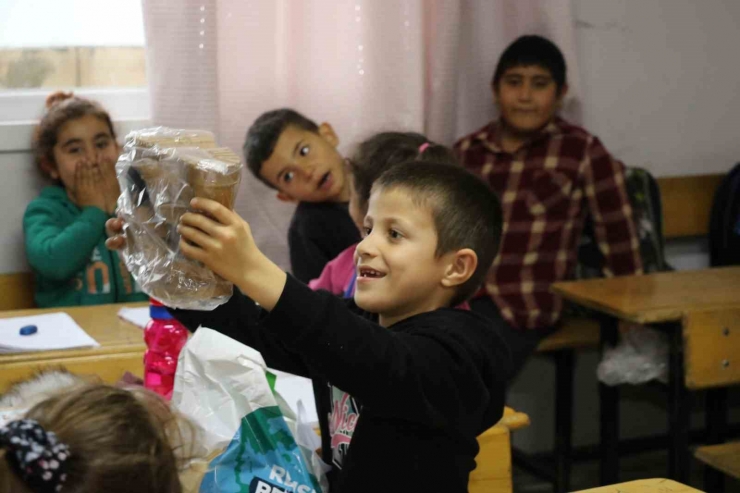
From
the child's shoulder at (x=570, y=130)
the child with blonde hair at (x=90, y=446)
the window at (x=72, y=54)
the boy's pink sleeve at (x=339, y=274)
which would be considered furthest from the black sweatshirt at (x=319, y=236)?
the child with blonde hair at (x=90, y=446)

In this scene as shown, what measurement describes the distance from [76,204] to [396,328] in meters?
1.59

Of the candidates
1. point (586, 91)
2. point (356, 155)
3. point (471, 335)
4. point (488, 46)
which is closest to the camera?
point (471, 335)

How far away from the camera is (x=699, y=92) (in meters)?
3.35

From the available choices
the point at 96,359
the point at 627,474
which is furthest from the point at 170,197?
the point at 627,474

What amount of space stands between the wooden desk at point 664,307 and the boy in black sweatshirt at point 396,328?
1.01 metres

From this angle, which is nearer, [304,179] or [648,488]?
[648,488]

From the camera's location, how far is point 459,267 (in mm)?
1333

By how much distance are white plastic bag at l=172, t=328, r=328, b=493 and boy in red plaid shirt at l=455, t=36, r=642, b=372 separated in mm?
1539

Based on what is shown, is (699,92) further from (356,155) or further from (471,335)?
(471,335)

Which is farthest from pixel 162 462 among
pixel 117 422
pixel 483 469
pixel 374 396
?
pixel 483 469

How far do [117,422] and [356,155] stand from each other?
1.17 m

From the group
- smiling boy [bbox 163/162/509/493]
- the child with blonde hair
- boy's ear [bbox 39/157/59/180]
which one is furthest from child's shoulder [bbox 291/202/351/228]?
the child with blonde hair

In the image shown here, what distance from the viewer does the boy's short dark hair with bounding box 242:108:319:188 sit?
2512mm

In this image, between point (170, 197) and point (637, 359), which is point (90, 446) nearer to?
point (170, 197)
